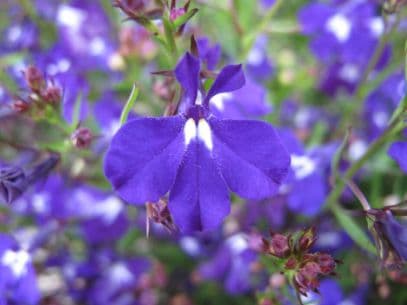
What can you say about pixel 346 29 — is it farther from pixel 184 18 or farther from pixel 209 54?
pixel 184 18

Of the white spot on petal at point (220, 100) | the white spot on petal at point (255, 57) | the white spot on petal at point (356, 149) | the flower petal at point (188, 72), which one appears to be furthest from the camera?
the white spot on petal at point (255, 57)

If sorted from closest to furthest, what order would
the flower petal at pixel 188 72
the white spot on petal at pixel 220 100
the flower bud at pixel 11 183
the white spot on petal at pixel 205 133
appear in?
1. the flower petal at pixel 188 72
2. the white spot on petal at pixel 205 133
3. the flower bud at pixel 11 183
4. the white spot on petal at pixel 220 100

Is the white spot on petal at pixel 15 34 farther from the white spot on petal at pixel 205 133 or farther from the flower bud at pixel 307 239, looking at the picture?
the flower bud at pixel 307 239

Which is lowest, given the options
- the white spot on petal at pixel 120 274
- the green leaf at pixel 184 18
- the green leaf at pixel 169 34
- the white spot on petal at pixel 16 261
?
the white spot on petal at pixel 120 274

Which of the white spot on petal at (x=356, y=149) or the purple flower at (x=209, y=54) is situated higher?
the purple flower at (x=209, y=54)

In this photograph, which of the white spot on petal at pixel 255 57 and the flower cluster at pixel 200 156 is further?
the white spot on petal at pixel 255 57

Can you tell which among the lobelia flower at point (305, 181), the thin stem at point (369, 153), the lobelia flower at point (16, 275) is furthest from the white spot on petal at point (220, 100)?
the lobelia flower at point (16, 275)

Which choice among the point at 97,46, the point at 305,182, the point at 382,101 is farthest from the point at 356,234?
the point at 97,46
